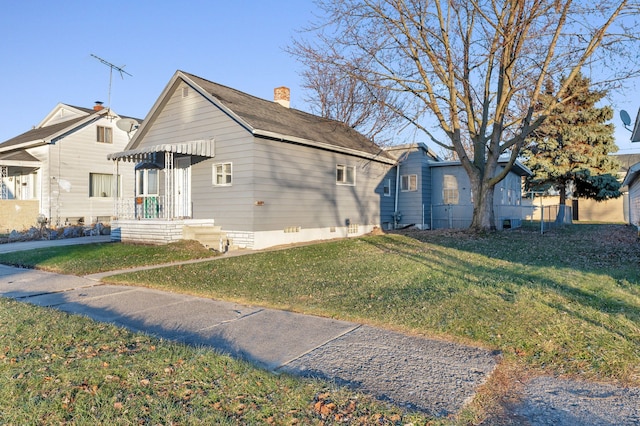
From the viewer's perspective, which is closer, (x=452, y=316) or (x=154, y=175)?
(x=452, y=316)

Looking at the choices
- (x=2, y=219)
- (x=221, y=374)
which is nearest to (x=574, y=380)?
(x=221, y=374)

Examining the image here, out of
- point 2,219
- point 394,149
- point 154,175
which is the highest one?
point 394,149

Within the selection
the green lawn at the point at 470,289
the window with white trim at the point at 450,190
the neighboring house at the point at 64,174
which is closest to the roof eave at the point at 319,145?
the window with white trim at the point at 450,190

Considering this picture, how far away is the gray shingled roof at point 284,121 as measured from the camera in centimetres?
1470

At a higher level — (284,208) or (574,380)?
(284,208)

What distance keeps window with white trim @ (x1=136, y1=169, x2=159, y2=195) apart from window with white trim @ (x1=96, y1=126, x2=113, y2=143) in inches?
307

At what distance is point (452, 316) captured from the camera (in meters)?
5.55

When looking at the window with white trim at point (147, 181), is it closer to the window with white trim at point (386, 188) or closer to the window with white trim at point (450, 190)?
the window with white trim at point (386, 188)

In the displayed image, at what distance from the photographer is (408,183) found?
2216 cm

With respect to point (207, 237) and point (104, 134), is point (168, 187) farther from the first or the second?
point (104, 134)

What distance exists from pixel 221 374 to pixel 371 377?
1.28m

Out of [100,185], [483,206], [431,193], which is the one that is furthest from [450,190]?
[100,185]

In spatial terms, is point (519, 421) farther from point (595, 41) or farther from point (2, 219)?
point (2, 219)

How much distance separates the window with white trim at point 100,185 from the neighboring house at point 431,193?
15.0 meters
